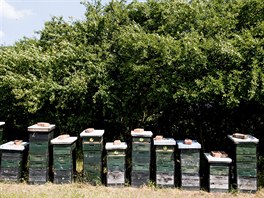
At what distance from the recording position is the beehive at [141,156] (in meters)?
6.71

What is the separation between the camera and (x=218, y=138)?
8.62 metres

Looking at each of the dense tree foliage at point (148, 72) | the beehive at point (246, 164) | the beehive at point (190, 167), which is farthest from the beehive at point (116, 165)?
the beehive at point (246, 164)

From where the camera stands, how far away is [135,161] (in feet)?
22.1

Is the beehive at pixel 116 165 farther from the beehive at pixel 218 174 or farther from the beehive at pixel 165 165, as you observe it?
the beehive at pixel 218 174

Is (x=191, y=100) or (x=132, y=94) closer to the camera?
(x=191, y=100)

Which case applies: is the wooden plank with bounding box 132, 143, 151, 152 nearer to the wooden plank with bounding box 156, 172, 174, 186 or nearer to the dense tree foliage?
the wooden plank with bounding box 156, 172, 174, 186

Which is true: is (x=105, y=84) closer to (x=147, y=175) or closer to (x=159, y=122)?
(x=159, y=122)

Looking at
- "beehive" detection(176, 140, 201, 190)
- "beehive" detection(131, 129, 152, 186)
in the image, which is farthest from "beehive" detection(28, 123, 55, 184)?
"beehive" detection(176, 140, 201, 190)

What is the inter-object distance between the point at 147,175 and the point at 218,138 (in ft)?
9.31

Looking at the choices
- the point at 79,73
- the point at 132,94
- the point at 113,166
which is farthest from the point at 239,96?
the point at 79,73

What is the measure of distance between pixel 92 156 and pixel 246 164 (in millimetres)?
3243

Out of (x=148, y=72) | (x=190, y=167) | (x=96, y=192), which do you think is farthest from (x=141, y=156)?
(x=148, y=72)

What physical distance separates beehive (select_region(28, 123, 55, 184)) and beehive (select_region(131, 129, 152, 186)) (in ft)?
Answer: 6.33

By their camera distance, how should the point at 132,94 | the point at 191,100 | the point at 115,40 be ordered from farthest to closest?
1. the point at 115,40
2. the point at 132,94
3. the point at 191,100
